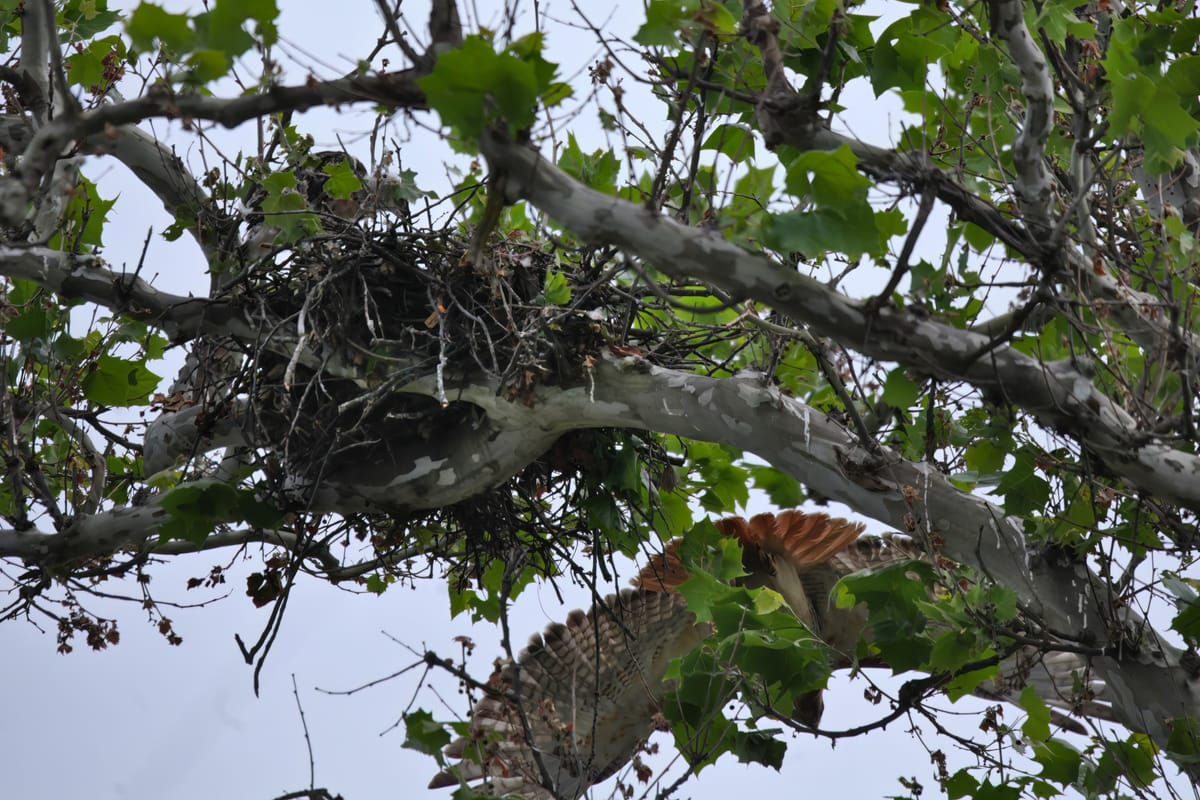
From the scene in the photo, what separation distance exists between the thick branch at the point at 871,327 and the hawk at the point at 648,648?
78.2 inches

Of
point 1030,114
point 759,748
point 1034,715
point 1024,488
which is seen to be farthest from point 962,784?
point 1030,114

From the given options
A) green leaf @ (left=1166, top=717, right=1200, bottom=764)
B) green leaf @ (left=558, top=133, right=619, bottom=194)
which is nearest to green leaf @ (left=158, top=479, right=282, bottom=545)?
green leaf @ (left=558, top=133, right=619, bottom=194)

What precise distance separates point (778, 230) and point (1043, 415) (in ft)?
1.97

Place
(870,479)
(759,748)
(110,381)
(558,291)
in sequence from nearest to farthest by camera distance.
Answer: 1. (870,479)
2. (558,291)
3. (759,748)
4. (110,381)

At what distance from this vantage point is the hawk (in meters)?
4.16

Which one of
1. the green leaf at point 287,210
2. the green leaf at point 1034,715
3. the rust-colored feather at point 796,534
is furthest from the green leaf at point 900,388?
the rust-colored feather at point 796,534

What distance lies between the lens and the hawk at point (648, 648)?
416 centimetres

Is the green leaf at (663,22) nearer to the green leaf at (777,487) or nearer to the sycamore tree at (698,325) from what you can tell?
the sycamore tree at (698,325)

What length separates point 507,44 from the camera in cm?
198

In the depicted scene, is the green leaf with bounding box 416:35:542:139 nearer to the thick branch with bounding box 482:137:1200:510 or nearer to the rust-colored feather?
the thick branch with bounding box 482:137:1200:510

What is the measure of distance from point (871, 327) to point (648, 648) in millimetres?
2692

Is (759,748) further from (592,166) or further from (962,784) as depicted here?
(592,166)

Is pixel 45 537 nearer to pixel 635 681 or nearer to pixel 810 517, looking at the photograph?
pixel 635 681

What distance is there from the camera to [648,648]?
4.53 m
